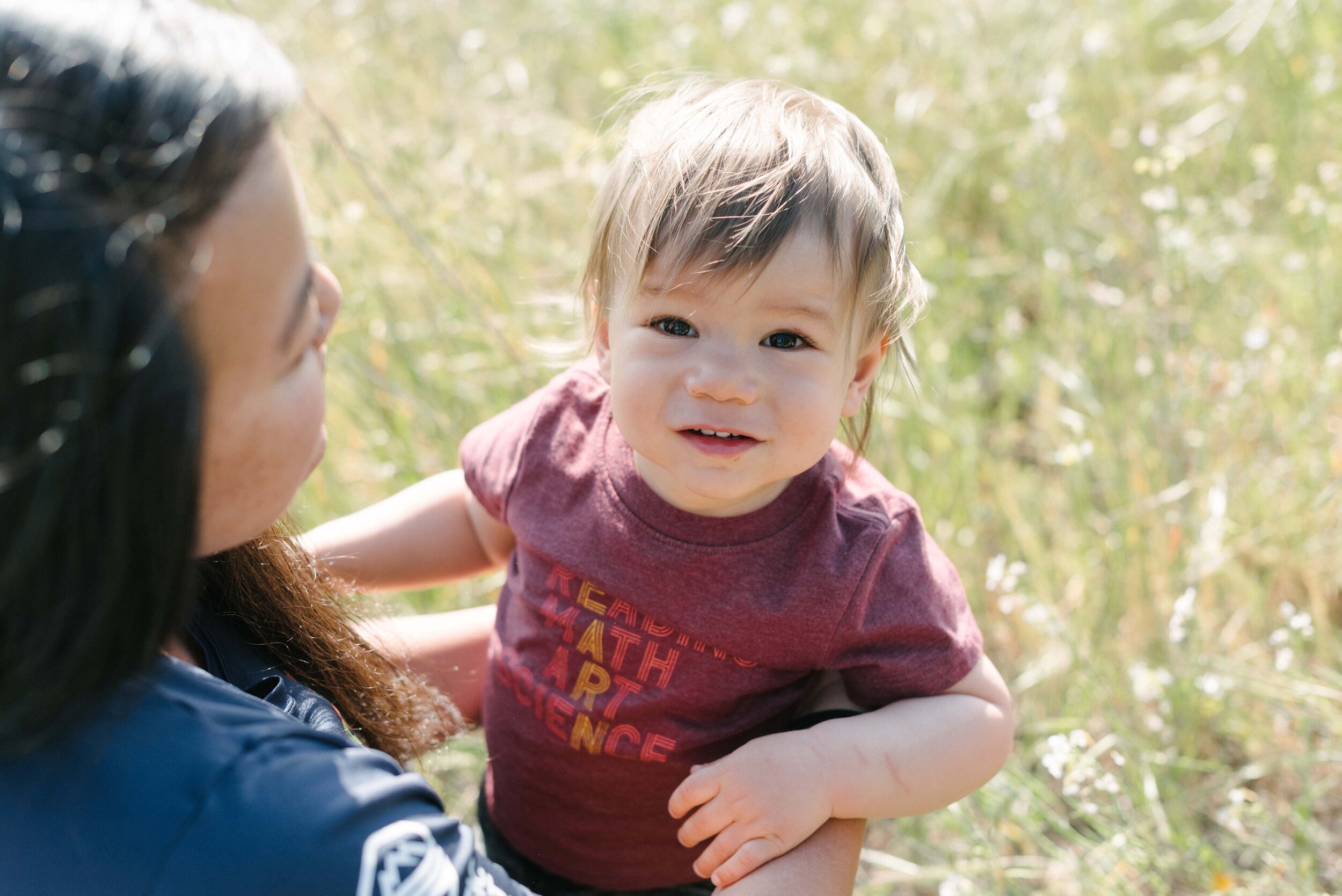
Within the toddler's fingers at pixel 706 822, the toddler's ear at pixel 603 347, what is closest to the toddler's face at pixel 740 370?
the toddler's ear at pixel 603 347

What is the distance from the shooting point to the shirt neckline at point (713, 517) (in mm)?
1310

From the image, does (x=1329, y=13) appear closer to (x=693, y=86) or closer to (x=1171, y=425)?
(x=1171, y=425)

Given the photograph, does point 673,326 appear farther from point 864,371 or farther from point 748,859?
point 748,859

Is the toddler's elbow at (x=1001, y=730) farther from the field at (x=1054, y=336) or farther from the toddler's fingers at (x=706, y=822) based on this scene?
the toddler's fingers at (x=706, y=822)

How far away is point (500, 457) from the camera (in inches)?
57.4

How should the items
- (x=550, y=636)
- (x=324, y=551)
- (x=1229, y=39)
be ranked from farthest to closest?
(x=1229, y=39)
(x=324, y=551)
(x=550, y=636)

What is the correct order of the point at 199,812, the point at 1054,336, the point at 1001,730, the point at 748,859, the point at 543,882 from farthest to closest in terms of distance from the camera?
1. the point at 1054,336
2. the point at 543,882
3. the point at 1001,730
4. the point at 748,859
5. the point at 199,812

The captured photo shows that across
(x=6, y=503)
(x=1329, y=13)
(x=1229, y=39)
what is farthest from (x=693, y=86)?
(x=1329, y=13)

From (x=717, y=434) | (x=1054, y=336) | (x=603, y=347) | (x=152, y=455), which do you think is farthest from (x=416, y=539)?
(x=1054, y=336)

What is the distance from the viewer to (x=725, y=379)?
119cm

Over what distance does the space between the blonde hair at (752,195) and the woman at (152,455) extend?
0.42 meters

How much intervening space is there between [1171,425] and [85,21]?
172 centimetres

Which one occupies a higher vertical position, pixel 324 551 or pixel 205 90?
pixel 205 90

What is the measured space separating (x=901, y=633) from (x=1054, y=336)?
1.47 metres
